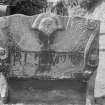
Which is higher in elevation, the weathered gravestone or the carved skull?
the carved skull

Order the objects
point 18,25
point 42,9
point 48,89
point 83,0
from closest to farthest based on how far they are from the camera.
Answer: point 18,25, point 48,89, point 83,0, point 42,9

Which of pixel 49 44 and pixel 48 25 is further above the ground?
pixel 48 25

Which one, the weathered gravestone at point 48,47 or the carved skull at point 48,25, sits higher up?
the carved skull at point 48,25

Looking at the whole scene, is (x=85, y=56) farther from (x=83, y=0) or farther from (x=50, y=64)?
(x=83, y=0)

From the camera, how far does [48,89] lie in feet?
8.29

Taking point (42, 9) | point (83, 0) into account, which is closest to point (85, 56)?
A: point (83, 0)

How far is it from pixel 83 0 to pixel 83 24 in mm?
2602

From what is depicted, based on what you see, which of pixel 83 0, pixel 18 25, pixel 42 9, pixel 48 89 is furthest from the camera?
pixel 42 9

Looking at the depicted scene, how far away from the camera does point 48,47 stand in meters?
2.39

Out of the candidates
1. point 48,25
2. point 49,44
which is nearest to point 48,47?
point 49,44

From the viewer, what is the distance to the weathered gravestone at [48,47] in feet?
7.74

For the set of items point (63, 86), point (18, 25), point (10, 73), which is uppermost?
point (18, 25)

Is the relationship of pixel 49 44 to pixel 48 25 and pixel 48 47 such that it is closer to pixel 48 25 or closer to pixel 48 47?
pixel 48 47

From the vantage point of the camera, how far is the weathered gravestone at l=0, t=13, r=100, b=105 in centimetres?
236
